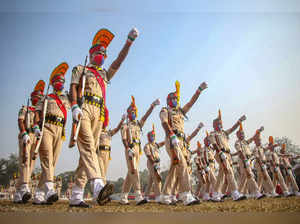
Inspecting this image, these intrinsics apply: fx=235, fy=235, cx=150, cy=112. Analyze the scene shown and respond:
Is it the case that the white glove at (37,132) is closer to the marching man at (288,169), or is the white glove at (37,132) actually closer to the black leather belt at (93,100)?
the black leather belt at (93,100)

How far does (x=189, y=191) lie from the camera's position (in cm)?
480

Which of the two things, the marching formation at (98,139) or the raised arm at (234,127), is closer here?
the marching formation at (98,139)

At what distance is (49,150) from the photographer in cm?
499

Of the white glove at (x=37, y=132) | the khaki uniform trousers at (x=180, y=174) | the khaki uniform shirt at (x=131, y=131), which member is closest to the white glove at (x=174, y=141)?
the khaki uniform trousers at (x=180, y=174)

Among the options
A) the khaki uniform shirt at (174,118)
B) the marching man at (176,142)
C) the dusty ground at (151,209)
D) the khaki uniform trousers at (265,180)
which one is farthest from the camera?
the khaki uniform trousers at (265,180)

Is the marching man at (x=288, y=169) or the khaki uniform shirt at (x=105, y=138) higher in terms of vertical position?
the khaki uniform shirt at (x=105, y=138)

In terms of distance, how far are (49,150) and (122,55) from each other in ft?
8.51

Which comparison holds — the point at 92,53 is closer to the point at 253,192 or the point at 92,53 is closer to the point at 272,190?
the point at 253,192

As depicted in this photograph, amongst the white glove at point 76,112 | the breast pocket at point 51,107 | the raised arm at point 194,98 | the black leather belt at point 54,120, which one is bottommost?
the white glove at point 76,112

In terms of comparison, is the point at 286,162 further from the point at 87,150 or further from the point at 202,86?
the point at 87,150

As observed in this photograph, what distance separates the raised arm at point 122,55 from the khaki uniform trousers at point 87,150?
2.73 feet

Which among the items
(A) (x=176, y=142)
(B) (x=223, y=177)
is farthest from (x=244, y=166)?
(A) (x=176, y=142)

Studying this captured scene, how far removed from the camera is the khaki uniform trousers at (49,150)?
483cm

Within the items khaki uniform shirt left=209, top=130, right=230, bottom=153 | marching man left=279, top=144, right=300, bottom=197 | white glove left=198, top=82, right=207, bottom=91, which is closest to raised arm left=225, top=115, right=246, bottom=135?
khaki uniform shirt left=209, top=130, right=230, bottom=153
